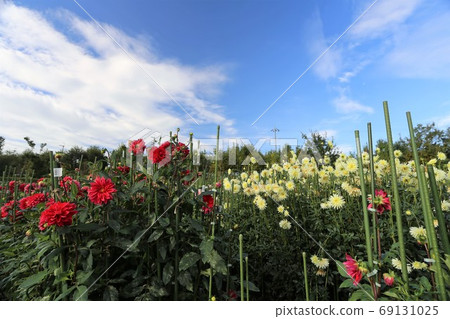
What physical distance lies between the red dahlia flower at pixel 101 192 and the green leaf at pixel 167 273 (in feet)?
1.59

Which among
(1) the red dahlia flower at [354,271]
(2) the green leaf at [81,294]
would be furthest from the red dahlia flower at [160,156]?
(1) the red dahlia flower at [354,271]

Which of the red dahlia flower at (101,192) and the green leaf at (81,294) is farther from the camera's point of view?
the red dahlia flower at (101,192)

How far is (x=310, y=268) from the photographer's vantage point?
Result: 238cm

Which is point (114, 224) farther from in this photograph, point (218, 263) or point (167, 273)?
point (218, 263)

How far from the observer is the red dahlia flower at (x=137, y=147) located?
181cm

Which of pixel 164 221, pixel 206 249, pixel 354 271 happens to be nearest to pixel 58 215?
pixel 164 221

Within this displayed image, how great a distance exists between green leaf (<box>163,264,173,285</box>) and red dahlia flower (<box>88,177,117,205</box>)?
483mm

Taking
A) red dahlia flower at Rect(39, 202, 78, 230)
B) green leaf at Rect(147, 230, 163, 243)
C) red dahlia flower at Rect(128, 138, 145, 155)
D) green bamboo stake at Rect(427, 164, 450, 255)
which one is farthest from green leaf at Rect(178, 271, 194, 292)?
green bamboo stake at Rect(427, 164, 450, 255)

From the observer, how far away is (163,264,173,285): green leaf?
136 centimetres

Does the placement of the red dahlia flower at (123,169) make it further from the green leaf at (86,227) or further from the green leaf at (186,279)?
the green leaf at (186,279)

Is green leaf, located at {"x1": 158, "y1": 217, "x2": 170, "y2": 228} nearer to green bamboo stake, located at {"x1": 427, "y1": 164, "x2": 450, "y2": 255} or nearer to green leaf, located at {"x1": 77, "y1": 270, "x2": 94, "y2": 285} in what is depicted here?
green leaf, located at {"x1": 77, "y1": 270, "x2": 94, "y2": 285}
